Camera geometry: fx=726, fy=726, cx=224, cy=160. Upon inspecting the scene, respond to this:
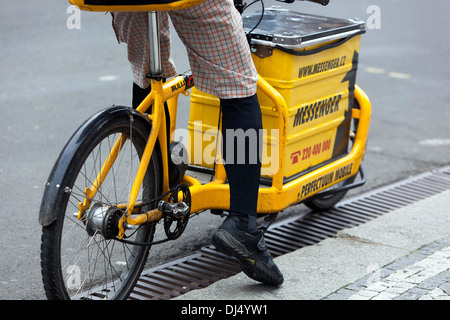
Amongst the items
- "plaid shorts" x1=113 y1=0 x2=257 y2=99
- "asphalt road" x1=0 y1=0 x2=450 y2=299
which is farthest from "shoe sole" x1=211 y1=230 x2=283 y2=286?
"asphalt road" x1=0 y1=0 x2=450 y2=299

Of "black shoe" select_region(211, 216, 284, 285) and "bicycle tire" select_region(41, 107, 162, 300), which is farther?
"black shoe" select_region(211, 216, 284, 285)

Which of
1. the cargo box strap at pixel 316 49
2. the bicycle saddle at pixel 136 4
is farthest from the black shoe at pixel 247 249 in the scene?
the bicycle saddle at pixel 136 4

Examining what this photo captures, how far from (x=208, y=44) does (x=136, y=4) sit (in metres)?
0.38

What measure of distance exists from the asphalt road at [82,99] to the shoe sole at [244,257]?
28.3 inches

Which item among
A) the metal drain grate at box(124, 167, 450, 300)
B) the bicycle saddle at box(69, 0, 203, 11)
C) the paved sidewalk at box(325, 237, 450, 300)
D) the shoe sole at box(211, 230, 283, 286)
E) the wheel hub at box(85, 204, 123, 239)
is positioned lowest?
the metal drain grate at box(124, 167, 450, 300)

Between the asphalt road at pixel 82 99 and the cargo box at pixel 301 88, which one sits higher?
the cargo box at pixel 301 88

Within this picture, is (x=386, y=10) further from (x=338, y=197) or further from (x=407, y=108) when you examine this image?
(x=338, y=197)

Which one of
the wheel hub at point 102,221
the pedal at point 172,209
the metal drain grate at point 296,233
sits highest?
the wheel hub at point 102,221

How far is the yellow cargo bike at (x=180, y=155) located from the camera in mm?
2715

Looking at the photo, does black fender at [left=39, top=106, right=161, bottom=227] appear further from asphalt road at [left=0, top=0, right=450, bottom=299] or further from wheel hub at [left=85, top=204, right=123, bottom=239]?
asphalt road at [left=0, top=0, right=450, bottom=299]

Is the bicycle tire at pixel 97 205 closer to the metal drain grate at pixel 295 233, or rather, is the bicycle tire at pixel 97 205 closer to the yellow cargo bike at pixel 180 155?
the yellow cargo bike at pixel 180 155

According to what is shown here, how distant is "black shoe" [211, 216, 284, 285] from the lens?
3137mm
